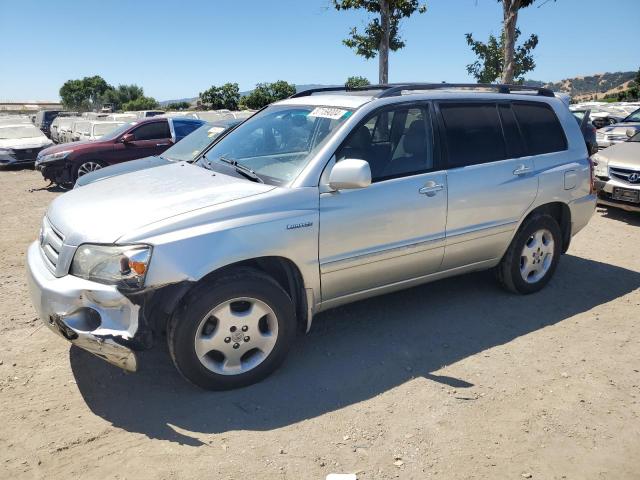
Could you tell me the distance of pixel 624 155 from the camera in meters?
7.92

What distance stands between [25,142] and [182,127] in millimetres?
7288

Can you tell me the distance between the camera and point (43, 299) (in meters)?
3.04

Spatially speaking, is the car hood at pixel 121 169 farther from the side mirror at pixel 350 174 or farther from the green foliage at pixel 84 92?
the green foliage at pixel 84 92

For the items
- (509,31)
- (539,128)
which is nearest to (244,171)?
(539,128)

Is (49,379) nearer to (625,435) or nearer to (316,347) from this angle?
(316,347)

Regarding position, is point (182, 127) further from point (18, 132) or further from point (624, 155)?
point (624, 155)

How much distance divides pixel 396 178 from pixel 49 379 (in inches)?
108

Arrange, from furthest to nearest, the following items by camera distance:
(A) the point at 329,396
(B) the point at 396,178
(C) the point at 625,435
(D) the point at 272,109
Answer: (D) the point at 272,109 → (B) the point at 396,178 → (A) the point at 329,396 → (C) the point at 625,435

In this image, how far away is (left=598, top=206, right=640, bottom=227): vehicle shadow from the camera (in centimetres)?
783

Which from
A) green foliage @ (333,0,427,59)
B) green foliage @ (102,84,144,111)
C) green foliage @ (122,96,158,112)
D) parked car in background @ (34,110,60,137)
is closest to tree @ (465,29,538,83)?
green foliage @ (333,0,427,59)

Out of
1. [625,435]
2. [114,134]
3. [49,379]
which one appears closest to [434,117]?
[625,435]

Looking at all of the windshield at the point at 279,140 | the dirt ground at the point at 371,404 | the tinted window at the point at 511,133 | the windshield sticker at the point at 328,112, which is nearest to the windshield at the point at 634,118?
the dirt ground at the point at 371,404

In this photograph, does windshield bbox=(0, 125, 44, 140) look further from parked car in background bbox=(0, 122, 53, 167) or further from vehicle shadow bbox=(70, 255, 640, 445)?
vehicle shadow bbox=(70, 255, 640, 445)

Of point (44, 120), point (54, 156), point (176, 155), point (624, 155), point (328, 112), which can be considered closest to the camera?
point (328, 112)
